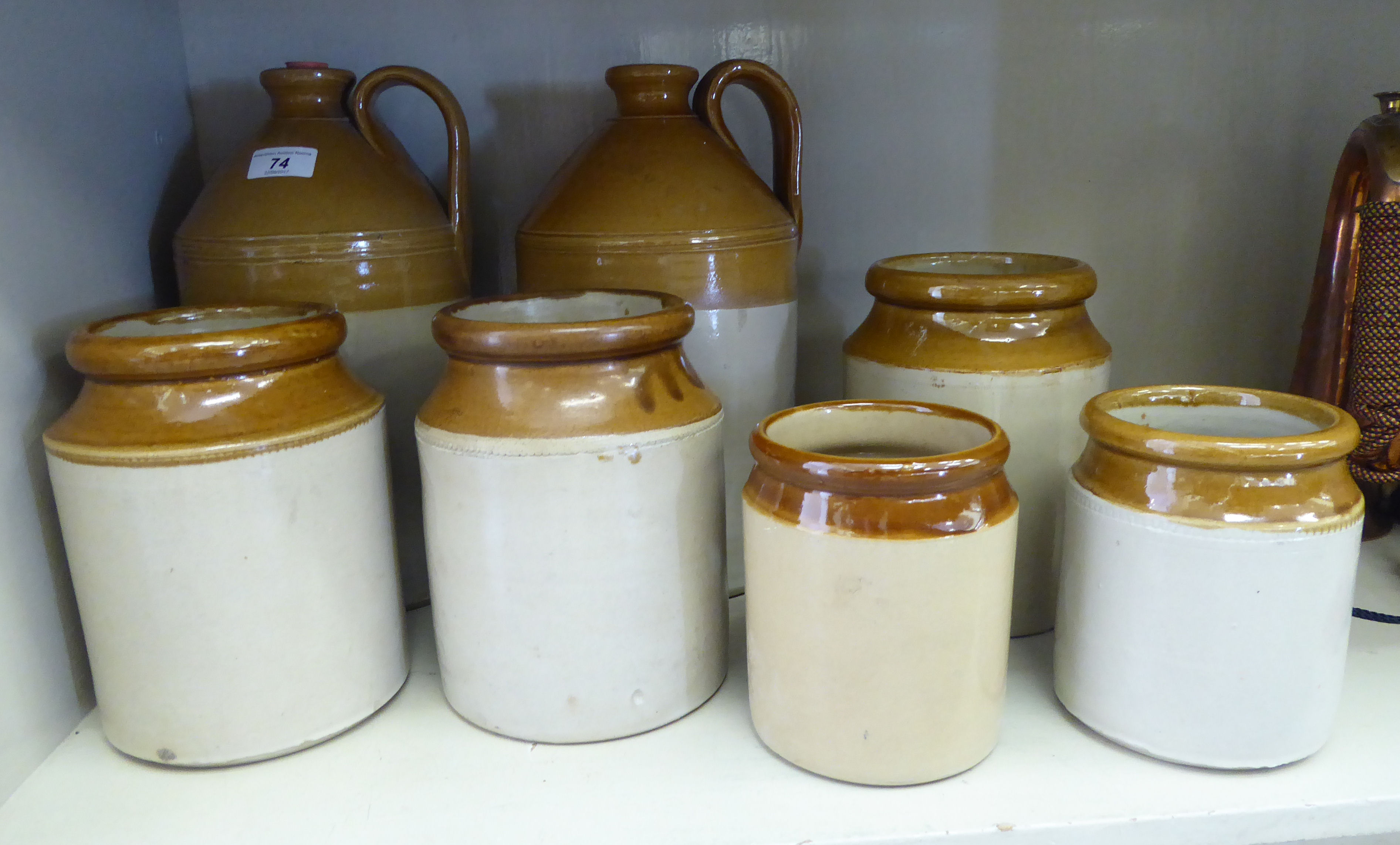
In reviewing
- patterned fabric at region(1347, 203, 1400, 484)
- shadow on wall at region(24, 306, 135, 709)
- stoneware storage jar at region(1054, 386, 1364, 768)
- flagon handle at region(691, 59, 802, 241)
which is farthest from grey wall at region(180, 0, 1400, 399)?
stoneware storage jar at region(1054, 386, 1364, 768)

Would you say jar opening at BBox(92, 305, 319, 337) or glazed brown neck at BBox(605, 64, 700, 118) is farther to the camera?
glazed brown neck at BBox(605, 64, 700, 118)

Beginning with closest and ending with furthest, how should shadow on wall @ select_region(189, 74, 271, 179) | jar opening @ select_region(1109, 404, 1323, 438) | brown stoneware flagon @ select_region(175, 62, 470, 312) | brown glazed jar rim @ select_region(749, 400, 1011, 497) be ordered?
brown glazed jar rim @ select_region(749, 400, 1011, 497) → jar opening @ select_region(1109, 404, 1323, 438) → brown stoneware flagon @ select_region(175, 62, 470, 312) → shadow on wall @ select_region(189, 74, 271, 179)

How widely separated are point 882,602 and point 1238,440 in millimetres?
220

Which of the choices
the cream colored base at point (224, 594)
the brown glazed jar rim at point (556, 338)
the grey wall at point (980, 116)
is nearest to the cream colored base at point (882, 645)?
the brown glazed jar rim at point (556, 338)

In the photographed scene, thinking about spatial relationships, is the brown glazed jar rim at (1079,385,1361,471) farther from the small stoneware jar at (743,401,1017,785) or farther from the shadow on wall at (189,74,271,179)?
the shadow on wall at (189,74,271,179)

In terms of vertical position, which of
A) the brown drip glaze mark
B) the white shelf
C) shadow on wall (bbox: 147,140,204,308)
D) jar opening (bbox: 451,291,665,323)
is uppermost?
shadow on wall (bbox: 147,140,204,308)

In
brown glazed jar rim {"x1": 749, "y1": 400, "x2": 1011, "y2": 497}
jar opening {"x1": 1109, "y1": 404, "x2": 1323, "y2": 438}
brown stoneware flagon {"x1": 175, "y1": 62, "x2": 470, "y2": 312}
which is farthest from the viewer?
brown stoneware flagon {"x1": 175, "y1": 62, "x2": 470, "y2": 312}

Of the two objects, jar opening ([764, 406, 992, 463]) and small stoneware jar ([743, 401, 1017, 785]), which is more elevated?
jar opening ([764, 406, 992, 463])

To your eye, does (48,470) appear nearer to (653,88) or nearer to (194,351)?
(194,351)

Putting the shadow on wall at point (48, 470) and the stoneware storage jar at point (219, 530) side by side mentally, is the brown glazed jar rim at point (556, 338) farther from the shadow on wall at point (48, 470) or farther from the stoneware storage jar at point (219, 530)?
the shadow on wall at point (48, 470)

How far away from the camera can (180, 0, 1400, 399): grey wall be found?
36.9 inches

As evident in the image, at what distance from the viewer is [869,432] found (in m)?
0.66

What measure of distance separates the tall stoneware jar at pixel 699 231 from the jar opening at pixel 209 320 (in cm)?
20

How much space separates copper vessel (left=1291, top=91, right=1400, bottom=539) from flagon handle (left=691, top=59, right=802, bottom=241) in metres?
0.45
